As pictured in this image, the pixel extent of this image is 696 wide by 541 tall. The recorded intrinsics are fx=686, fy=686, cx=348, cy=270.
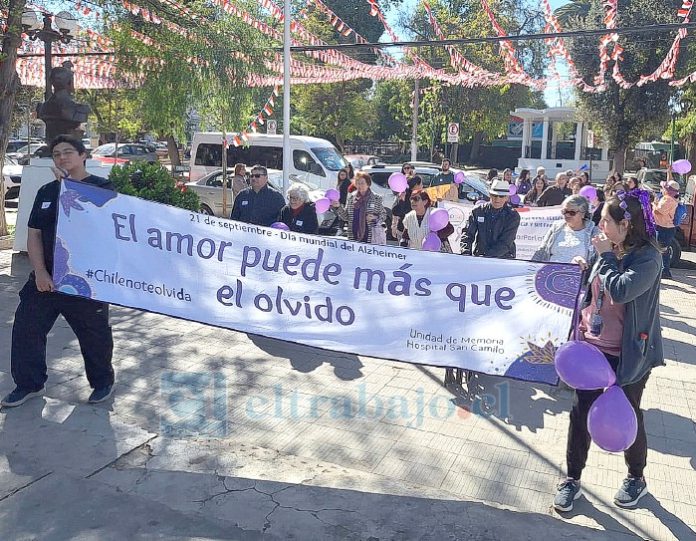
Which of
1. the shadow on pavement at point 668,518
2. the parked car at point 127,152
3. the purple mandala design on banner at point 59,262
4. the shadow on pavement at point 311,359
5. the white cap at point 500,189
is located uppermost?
the parked car at point 127,152

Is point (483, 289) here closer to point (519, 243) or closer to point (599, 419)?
point (599, 419)

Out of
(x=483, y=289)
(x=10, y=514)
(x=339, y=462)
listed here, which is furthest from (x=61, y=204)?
(x=483, y=289)

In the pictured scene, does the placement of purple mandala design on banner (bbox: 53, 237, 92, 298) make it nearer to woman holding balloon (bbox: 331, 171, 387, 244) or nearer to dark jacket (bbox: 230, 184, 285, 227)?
dark jacket (bbox: 230, 184, 285, 227)

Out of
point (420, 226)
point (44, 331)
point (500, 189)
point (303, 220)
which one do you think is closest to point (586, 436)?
point (500, 189)

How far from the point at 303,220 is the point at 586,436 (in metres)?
4.16

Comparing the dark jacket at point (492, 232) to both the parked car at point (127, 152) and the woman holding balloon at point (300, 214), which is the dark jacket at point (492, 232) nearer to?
the woman holding balloon at point (300, 214)

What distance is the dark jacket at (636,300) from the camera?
3.53 meters

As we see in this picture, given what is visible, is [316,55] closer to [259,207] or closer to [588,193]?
[588,193]

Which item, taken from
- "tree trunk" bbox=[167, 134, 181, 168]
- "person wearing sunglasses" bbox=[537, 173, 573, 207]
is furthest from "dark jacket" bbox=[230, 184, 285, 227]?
"tree trunk" bbox=[167, 134, 181, 168]

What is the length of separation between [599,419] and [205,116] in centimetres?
1373

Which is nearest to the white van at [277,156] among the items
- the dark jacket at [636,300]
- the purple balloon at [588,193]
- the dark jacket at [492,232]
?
the purple balloon at [588,193]

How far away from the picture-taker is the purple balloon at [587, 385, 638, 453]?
11.4ft

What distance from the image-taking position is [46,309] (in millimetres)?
4922

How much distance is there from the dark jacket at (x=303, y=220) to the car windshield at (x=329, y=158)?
36.6ft
